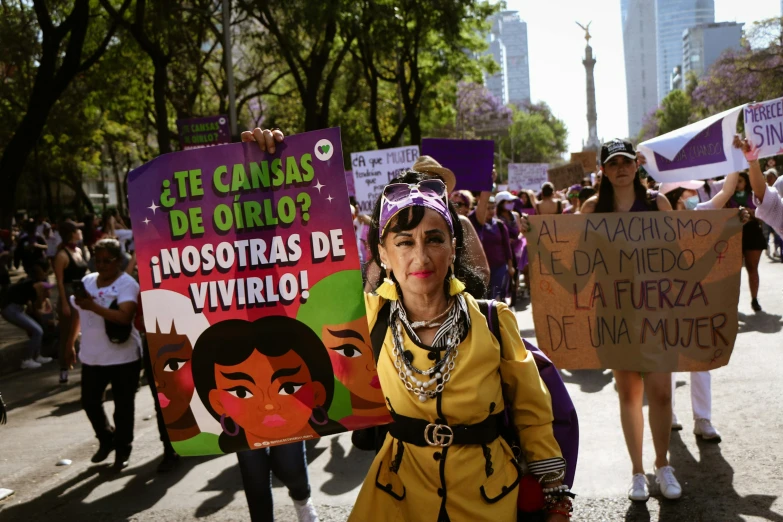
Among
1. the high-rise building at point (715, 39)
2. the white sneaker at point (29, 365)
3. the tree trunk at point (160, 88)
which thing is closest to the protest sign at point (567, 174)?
the tree trunk at point (160, 88)

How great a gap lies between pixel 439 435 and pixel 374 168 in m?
10.9

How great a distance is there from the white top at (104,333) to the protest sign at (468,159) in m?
3.82

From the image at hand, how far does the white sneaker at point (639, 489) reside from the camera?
4746 millimetres

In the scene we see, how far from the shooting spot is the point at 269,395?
279 cm

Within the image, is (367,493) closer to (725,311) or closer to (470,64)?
(725,311)

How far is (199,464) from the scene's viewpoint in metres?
6.43

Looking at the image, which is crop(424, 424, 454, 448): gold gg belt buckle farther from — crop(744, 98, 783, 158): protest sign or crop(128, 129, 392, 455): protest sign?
crop(744, 98, 783, 158): protest sign

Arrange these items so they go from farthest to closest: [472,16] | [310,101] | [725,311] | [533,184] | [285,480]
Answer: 1. [472,16]
2. [533,184]
3. [310,101]
4. [725,311]
5. [285,480]

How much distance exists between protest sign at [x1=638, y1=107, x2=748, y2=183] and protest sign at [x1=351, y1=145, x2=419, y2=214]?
7548 millimetres

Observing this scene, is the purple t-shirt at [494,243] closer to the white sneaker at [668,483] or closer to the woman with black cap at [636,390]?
the woman with black cap at [636,390]

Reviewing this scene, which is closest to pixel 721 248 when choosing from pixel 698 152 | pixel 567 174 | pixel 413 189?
pixel 698 152

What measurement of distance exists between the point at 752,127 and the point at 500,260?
12.6ft

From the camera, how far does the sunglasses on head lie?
275 cm

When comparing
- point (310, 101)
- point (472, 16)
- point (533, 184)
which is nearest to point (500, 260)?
point (310, 101)
